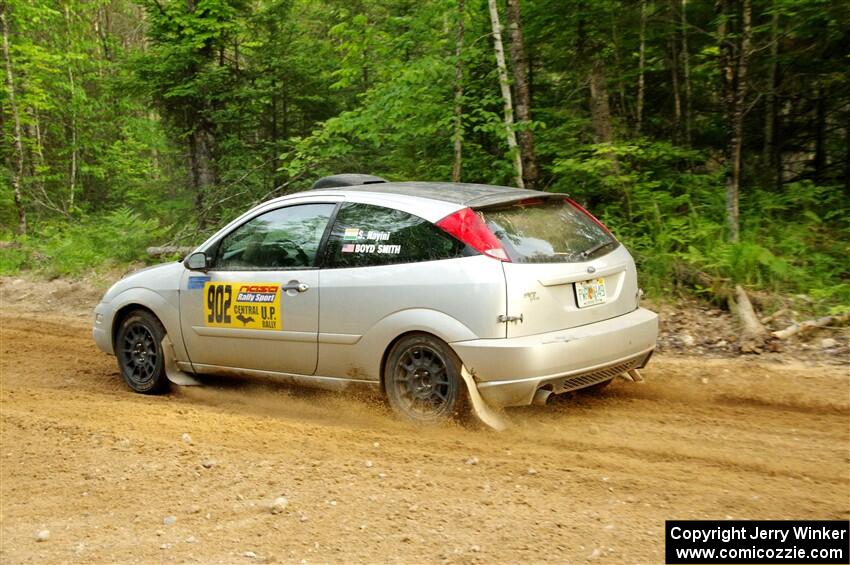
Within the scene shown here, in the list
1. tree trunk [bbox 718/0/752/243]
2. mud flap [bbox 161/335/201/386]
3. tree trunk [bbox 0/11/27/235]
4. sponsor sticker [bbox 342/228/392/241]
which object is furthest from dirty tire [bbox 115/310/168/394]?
tree trunk [bbox 0/11/27/235]

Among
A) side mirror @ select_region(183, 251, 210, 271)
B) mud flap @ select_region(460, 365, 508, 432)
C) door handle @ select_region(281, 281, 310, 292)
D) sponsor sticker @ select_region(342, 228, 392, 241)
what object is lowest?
mud flap @ select_region(460, 365, 508, 432)

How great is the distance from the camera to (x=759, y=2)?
9766 mm

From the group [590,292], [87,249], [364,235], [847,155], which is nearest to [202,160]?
[87,249]

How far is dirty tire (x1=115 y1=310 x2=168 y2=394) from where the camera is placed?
22.4 ft

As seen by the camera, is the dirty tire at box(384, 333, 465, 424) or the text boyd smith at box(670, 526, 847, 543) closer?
the text boyd smith at box(670, 526, 847, 543)

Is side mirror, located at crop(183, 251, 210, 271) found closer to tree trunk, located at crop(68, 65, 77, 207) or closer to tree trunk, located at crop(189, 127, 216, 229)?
tree trunk, located at crop(189, 127, 216, 229)

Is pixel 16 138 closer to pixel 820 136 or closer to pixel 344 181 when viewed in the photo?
pixel 344 181

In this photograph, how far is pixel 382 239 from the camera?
5.54m

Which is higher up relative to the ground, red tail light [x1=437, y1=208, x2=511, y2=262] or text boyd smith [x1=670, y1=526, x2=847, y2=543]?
red tail light [x1=437, y1=208, x2=511, y2=262]

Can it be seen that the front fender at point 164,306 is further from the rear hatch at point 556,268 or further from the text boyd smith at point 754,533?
the text boyd smith at point 754,533

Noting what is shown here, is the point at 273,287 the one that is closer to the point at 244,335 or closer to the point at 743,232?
the point at 244,335

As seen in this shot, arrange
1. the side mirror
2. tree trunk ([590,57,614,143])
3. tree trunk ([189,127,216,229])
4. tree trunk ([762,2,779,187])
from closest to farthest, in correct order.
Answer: the side mirror < tree trunk ([762,2,779,187]) < tree trunk ([590,57,614,143]) < tree trunk ([189,127,216,229])

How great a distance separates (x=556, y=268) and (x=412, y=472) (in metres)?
1.64

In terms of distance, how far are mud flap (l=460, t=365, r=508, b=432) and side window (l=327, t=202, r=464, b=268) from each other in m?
→ 0.81
